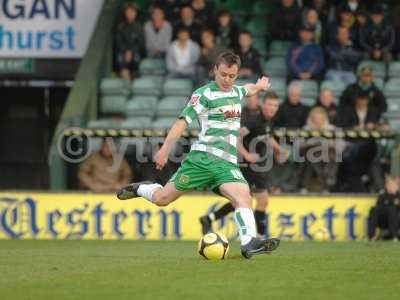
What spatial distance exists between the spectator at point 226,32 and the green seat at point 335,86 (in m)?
1.62

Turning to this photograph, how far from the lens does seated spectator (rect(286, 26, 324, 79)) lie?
19812mm

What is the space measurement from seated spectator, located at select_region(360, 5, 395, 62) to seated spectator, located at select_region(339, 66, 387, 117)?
1.55m

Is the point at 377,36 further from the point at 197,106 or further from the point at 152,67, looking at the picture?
the point at 197,106

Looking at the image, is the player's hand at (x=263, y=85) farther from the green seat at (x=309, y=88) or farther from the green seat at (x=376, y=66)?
the green seat at (x=376, y=66)

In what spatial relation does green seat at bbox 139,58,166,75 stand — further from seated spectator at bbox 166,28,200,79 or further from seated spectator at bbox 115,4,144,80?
seated spectator at bbox 166,28,200,79

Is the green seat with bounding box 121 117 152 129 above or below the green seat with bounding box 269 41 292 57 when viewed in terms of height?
below

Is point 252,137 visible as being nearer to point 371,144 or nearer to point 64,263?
point 371,144

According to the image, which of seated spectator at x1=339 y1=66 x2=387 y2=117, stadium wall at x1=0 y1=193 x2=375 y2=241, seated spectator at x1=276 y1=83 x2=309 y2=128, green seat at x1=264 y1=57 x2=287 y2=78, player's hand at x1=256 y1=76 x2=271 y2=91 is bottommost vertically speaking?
stadium wall at x1=0 y1=193 x2=375 y2=241

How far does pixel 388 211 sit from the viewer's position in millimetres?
17359

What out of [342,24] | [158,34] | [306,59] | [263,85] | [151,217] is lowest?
[151,217]

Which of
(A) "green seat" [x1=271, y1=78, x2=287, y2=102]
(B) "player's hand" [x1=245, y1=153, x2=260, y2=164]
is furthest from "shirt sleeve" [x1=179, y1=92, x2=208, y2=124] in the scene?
(A) "green seat" [x1=271, y1=78, x2=287, y2=102]

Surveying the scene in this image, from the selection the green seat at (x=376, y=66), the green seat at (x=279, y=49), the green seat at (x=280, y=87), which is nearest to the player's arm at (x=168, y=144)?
the green seat at (x=280, y=87)

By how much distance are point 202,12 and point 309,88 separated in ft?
7.73

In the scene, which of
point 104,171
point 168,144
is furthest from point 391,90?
point 168,144
